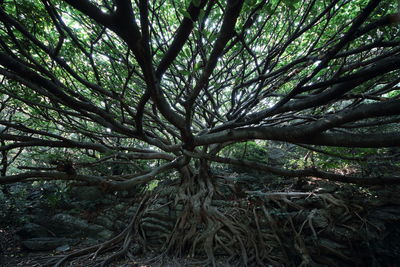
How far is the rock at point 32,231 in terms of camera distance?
434 centimetres

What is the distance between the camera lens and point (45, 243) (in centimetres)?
413

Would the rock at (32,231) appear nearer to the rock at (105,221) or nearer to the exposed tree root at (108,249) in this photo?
the rock at (105,221)

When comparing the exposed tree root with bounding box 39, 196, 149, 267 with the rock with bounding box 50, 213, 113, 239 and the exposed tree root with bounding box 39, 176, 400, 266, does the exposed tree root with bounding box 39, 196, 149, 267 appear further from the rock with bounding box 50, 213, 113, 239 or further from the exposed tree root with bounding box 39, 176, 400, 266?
the rock with bounding box 50, 213, 113, 239

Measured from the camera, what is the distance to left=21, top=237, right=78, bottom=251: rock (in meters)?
4.05

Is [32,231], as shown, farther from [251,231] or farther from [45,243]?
[251,231]

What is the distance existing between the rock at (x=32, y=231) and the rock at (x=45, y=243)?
0.65ft

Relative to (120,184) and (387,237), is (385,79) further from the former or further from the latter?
(120,184)

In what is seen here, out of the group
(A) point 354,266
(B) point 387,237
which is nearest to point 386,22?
(B) point 387,237

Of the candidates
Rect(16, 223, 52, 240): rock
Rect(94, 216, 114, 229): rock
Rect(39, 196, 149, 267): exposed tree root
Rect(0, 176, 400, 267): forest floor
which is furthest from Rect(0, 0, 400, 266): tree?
Rect(16, 223, 52, 240): rock

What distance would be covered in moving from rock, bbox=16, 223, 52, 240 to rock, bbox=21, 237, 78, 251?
199 mm

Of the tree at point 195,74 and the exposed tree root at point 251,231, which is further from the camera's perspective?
the exposed tree root at point 251,231

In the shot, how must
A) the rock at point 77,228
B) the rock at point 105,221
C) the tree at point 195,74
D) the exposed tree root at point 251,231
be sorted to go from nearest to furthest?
the tree at point 195,74 < the exposed tree root at point 251,231 < the rock at point 77,228 < the rock at point 105,221

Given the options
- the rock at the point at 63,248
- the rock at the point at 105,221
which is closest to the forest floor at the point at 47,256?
the rock at the point at 63,248

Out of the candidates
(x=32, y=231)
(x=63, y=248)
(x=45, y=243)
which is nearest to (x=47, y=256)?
(x=63, y=248)
